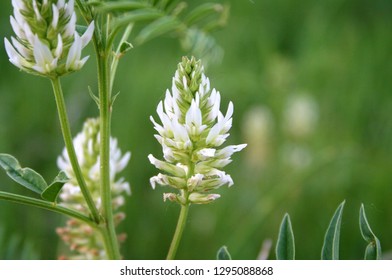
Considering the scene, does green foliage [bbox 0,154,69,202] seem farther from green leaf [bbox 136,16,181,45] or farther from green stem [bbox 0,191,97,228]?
green leaf [bbox 136,16,181,45]

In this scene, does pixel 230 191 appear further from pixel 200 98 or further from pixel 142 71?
pixel 200 98

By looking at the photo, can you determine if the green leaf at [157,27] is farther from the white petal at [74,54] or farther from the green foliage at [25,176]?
the green foliage at [25,176]

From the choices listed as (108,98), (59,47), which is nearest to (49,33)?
(59,47)

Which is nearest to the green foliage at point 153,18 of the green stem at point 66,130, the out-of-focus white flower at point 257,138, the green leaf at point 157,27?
the green leaf at point 157,27

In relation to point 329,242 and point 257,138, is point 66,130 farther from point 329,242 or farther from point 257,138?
point 257,138

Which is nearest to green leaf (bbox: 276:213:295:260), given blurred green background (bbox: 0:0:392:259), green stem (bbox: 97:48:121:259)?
green stem (bbox: 97:48:121:259)
